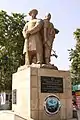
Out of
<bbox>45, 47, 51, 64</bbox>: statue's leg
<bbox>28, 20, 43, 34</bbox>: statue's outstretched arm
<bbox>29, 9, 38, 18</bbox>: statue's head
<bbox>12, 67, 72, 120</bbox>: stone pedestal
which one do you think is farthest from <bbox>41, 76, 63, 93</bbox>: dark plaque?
<bbox>29, 9, 38, 18</bbox>: statue's head

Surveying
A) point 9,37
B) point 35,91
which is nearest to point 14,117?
point 35,91

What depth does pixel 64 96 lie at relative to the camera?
9.66 meters

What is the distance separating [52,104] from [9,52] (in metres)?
17.0

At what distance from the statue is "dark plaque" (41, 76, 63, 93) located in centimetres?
69

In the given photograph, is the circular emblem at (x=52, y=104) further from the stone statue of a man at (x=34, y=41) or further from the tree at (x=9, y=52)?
the tree at (x=9, y=52)

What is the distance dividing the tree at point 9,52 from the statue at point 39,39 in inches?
594

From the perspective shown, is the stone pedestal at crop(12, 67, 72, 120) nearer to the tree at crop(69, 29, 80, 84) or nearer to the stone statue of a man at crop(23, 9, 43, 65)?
the stone statue of a man at crop(23, 9, 43, 65)

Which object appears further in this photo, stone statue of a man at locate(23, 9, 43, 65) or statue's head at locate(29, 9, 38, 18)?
statue's head at locate(29, 9, 38, 18)

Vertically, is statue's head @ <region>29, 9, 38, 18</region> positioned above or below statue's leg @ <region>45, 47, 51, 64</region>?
above

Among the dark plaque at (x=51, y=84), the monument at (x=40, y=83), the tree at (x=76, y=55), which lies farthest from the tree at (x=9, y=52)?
the dark plaque at (x=51, y=84)

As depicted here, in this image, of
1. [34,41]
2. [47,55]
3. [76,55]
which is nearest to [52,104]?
[47,55]

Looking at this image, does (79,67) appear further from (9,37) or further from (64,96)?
A: (64,96)

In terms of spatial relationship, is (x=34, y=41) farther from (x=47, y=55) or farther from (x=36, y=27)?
(x=47, y=55)

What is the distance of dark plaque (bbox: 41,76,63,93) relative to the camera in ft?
30.6
